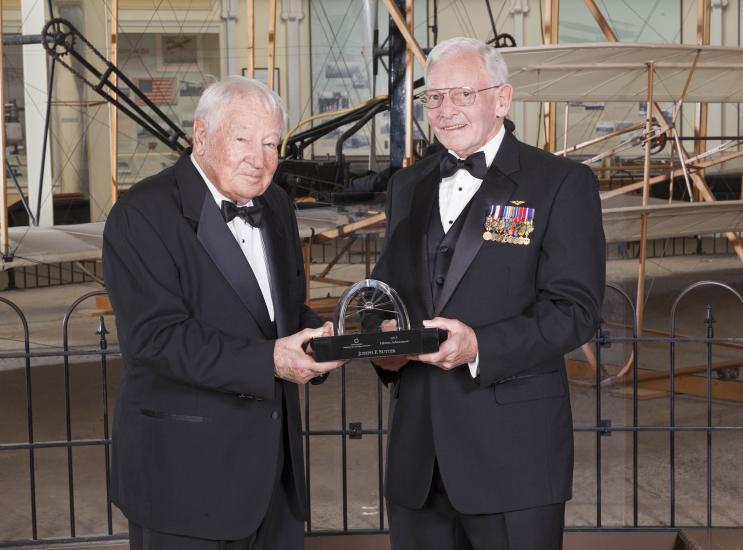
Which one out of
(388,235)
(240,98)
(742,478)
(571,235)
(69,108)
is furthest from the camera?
(69,108)

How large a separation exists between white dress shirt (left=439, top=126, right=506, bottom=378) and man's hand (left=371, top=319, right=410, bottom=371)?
0.20 m

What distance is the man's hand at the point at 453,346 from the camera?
1711 millimetres

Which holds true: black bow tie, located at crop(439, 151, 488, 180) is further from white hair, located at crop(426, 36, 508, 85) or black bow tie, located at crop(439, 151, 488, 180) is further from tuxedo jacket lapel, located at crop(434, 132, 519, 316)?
white hair, located at crop(426, 36, 508, 85)

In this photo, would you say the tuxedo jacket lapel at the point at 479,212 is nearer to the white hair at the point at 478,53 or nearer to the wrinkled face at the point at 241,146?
the white hair at the point at 478,53

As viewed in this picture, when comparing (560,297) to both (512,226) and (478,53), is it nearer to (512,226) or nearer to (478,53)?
(512,226)

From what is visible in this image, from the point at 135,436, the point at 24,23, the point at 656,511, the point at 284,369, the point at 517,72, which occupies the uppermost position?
the point at 24,23

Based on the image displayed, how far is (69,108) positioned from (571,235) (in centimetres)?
869

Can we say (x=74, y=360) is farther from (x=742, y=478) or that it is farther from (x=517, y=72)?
(x=742, y=478)

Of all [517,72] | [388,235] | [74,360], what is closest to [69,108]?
[74,360]

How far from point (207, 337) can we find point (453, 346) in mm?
398

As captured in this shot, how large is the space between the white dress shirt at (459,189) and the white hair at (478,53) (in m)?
0.11

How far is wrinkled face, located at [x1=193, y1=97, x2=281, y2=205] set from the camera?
5.60 ft

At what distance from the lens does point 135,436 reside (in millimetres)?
1771

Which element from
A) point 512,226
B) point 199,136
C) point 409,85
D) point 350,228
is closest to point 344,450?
point 512,226
